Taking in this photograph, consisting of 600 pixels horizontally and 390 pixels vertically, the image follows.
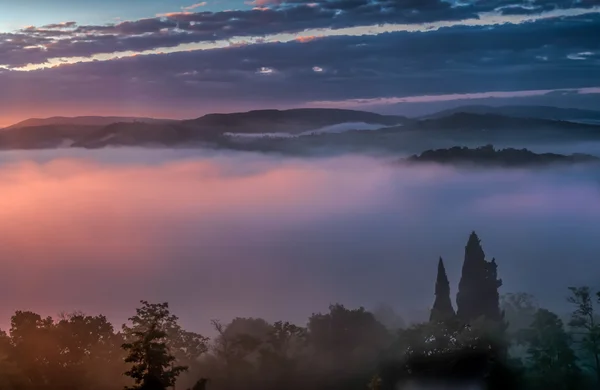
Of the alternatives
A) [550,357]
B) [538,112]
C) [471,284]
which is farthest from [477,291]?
[538,112]

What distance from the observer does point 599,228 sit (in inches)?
4230

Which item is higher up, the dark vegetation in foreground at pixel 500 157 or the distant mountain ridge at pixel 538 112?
the distant mountain ridge at pixel 538 112

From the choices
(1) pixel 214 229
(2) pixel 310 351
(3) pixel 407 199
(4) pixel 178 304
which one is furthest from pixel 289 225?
(2) pixel 310 351

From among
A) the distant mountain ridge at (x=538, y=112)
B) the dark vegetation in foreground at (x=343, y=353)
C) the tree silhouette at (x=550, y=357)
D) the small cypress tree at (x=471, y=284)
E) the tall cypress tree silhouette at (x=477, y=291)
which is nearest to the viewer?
the dark vegetation in foreground at (x=343, y=353)

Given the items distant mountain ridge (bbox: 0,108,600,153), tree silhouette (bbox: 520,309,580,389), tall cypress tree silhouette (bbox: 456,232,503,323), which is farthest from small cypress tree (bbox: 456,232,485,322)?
distant mountain ridge (bbox: 0,108,600,153)

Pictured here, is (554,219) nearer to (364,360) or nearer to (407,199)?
(407,199)

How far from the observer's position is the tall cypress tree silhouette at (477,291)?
39438 millimetres

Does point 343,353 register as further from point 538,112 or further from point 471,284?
point 538,112

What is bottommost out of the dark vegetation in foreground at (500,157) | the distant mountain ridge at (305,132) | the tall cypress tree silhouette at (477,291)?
the dark vegetation in foreground at (500,157)

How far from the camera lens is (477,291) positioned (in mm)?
40062

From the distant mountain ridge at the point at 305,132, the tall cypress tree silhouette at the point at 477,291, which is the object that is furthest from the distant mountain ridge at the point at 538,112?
the tall cypress tree silhouette at the point at 477,291

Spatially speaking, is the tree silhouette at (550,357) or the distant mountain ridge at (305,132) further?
the distant mountain ridge at (305,132)

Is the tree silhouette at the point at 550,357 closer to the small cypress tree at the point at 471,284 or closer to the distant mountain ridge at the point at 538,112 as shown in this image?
the small cypress tree at the point at 471,284

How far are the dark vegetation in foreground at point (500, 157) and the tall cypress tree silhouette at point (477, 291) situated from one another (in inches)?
3157
